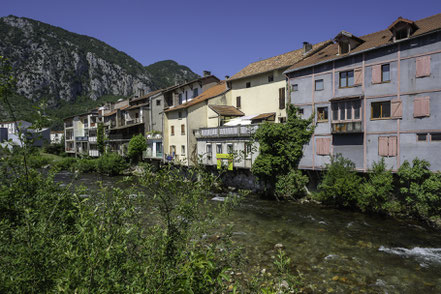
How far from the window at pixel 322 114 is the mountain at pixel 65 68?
9214 centimetres

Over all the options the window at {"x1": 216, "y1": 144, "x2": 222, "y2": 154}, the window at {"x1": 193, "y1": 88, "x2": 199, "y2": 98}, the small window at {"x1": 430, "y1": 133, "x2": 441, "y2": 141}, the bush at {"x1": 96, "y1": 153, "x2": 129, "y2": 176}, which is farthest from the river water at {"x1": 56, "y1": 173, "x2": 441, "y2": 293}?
the bush at {"x1": 96, "y1": 153, "x2": 129, "y2": 176}

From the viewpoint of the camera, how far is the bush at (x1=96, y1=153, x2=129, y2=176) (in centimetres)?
4431

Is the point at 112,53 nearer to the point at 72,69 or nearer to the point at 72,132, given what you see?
the point at 72,69

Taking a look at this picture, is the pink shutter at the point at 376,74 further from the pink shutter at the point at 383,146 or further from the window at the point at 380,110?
the pink shutter at the point at 383,146

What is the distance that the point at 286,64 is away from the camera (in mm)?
29484

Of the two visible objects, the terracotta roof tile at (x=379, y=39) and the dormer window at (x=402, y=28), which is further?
the dormer window at (x=402, y=28)

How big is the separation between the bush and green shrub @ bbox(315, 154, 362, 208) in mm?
→ 33337

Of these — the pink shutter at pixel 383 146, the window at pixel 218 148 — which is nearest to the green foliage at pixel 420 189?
the pink shutter at pixel 383 146

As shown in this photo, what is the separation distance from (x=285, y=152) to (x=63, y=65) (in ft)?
460

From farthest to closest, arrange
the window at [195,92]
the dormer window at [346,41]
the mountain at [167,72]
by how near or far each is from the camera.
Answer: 1. the mountain at [167,72]
2. the window at [195,92]
3. the dormer window at [346,41]

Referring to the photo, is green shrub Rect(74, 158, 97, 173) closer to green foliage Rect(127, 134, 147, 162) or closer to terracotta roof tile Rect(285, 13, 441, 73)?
green foliage Rect(127, 134, 147, 162)

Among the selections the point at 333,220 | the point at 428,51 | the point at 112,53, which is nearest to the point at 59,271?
the point at 333,220

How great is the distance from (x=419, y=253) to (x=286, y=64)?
22.0 m

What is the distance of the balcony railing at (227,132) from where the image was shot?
2716 cm
